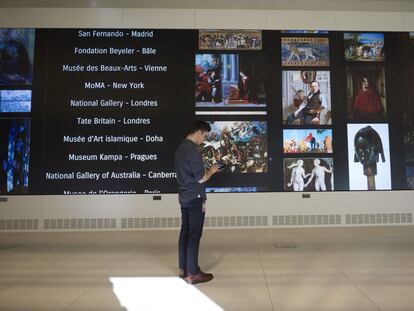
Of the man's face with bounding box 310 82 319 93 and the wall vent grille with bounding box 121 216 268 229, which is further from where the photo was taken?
the man's face with bounding box 310 82 319 93

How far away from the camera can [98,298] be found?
246 cm

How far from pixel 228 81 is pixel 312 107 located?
1.67 metres

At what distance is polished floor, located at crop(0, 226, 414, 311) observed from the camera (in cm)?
236

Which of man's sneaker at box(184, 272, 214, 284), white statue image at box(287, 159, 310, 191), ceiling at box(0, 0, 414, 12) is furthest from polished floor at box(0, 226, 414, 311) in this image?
ceiling at box(0, 0, 414, 12)

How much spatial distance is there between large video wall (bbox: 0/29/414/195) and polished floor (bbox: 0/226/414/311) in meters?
1.05

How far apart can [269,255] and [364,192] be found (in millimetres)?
2759

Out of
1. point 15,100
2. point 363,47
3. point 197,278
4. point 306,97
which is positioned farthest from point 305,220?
point 15,100

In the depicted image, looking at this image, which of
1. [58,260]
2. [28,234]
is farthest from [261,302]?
[28,234]

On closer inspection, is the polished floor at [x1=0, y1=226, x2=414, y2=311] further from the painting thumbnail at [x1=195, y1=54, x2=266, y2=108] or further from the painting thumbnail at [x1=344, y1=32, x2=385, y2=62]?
the painting thumbnail at [x1=344, y1=32, x2=385, y2=62]

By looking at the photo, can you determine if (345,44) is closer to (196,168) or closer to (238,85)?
(238,85)

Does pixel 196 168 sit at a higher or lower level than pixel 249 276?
higher

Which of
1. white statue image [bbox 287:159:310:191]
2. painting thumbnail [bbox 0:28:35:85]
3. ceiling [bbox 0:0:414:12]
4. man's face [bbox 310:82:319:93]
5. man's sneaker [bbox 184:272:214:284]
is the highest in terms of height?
ceiling [bbox 0:0:414:12]

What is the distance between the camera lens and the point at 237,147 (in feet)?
17.8

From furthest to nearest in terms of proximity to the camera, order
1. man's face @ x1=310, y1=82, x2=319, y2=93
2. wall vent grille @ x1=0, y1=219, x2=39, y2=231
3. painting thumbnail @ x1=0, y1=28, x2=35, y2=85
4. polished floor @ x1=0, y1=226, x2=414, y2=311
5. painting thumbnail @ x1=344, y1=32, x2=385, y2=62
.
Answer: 1. painting thumbnail @ x1=344, y1=32, x2=385, y2=62
2. man's face @ x1=310, y1=82, x2=319, y2=93
3. painting thumbnail @ x1=0, y1=28, x2=35, y2=85
4. wall vent grille @ x1=0, y1=219, x2=39, y2=231
5. polished floor @ x1=0, y1=226, x2=414, y2=311
